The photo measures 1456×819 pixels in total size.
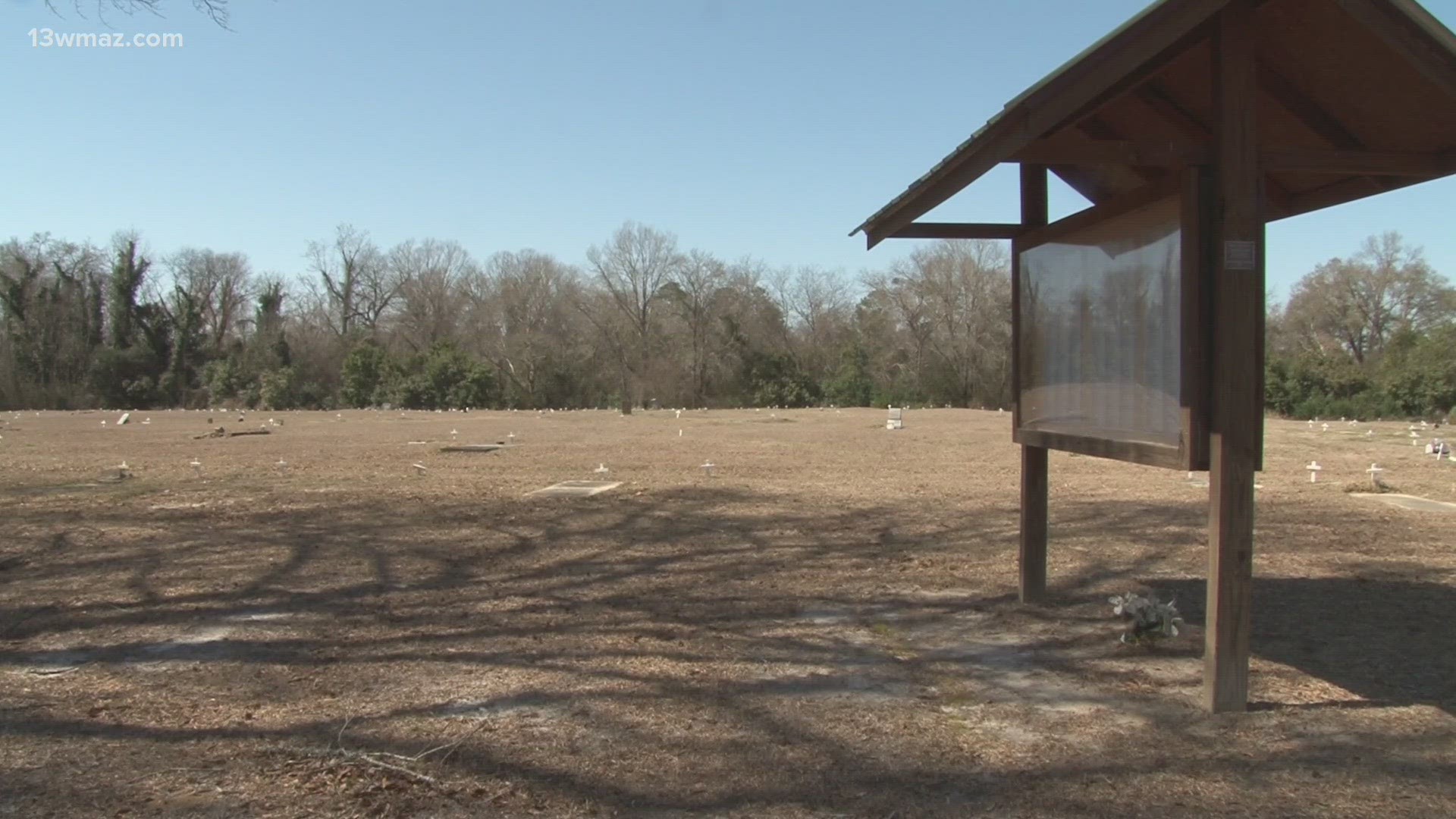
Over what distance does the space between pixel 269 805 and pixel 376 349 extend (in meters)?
52.5

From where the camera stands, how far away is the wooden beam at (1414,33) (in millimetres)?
3934

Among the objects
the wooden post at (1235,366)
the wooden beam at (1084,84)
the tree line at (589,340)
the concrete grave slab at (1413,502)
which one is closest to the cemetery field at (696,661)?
the concrete grave slab at (1413,502)

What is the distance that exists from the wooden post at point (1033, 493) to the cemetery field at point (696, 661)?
0.72 ft

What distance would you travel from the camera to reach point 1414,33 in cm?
399

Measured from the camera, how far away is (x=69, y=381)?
174 feet

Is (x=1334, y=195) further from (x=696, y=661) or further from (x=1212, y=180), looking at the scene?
(x=696, y=661)

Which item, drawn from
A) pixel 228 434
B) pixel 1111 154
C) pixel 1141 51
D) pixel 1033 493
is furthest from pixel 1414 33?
pixel 228 434

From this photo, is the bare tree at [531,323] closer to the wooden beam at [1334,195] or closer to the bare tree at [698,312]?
the bare tree at [698,312]

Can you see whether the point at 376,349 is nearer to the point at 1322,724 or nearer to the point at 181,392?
the point at 181,392

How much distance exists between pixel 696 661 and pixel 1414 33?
13.5 ft

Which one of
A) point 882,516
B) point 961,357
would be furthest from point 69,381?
point 882,516

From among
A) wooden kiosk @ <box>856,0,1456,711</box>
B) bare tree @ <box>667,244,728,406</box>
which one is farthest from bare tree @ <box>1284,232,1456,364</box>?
wooden kiosk @ <box>856,0,1456,711</box>

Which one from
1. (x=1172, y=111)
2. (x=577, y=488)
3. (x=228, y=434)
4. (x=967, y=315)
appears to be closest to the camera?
(x=1172, y=111)

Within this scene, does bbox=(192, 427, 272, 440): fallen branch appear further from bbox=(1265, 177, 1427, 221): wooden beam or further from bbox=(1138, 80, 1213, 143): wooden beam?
bbox=(1265, 177, 1427, 221): wooden beam
